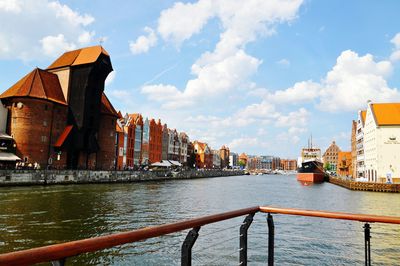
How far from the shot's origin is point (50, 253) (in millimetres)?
2041

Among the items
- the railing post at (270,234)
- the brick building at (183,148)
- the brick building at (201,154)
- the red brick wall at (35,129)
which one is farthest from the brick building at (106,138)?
the brick building at (201,154)

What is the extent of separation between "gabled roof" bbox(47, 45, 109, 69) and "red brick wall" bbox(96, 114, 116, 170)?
1244 cm

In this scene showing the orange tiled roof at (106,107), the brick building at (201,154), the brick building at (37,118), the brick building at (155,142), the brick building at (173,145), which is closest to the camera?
the brick building at (37,118)

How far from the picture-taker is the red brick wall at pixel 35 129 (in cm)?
5356

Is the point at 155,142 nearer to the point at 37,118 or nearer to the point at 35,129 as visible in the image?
the point at 37,118

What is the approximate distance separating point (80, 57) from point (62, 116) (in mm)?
13084

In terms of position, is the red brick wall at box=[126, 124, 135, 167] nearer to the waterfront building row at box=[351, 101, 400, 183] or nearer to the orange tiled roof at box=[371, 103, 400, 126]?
the waterfront building row at box=[351, 101, 400, 183]

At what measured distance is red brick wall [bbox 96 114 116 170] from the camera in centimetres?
6994

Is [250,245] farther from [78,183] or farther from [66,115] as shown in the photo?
[66,115]

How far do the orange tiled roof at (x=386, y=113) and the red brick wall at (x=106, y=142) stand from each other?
54558 mm

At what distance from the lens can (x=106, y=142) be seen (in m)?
70.6

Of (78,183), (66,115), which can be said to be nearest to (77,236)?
(78,183)

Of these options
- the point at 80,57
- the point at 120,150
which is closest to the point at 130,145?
the point at 120,150

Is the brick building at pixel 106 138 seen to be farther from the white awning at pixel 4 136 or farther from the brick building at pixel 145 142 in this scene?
the brick building at pixel 145 142
